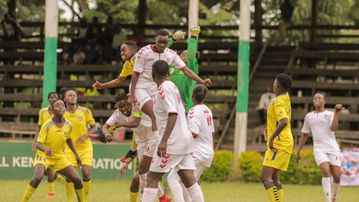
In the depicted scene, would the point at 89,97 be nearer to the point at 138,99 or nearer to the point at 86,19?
the point at 86,19

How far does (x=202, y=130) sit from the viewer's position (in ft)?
51.3

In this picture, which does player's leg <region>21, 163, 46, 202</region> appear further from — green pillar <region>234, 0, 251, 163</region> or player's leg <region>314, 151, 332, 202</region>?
green pillar <region>234, 0, 251, 163</region>

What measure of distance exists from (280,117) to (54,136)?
11.7 ft

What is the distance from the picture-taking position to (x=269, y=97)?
101 ft

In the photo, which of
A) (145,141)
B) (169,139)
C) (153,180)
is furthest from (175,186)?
(145,141)

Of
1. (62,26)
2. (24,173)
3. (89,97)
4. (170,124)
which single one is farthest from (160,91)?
(62,26)

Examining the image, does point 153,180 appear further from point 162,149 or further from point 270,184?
point 270,184

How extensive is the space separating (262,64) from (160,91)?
2184cm

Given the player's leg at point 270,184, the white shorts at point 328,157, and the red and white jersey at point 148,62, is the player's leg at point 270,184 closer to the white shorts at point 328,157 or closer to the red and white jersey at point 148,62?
the red and white jersey at point 148,62

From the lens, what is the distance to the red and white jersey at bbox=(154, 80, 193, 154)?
13.6 meters

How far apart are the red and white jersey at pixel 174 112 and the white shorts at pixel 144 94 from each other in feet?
2.00

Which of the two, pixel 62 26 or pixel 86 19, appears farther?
pixel 62 26

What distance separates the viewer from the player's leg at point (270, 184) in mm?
16031

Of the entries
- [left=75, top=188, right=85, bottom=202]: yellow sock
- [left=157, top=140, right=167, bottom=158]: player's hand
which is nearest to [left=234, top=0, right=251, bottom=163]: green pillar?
[left=75, top=188, right=85, bottom=202]: yellow sock
